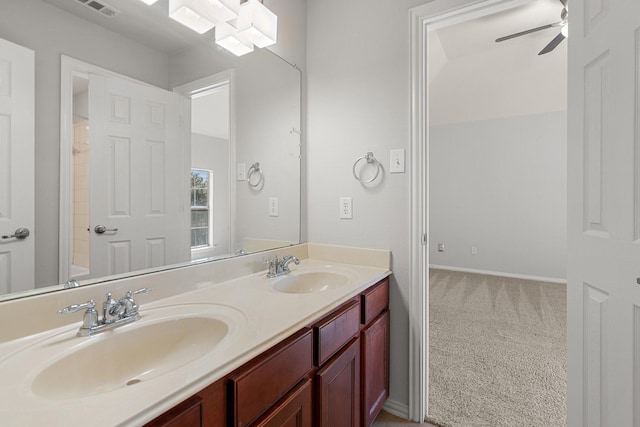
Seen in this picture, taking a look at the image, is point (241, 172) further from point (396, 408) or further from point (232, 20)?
point (396, 408)

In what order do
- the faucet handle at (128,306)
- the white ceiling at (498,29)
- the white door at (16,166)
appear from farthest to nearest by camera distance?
the white ceiling at (498,29) < the faucet handle at (128,306) < the white door at (16,166)

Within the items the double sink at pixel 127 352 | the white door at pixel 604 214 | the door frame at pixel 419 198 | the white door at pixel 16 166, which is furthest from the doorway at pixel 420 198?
the white door at pixel 16 166

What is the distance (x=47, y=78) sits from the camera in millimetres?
893

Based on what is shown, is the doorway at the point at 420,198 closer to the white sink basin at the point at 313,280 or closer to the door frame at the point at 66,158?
the white sink basin at the point at 313,280

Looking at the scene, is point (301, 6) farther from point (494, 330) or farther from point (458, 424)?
point (494, 330)

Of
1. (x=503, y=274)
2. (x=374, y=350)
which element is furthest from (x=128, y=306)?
(x=503, y=274)

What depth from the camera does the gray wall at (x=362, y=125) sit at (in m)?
1.61

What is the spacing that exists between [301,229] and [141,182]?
98cm

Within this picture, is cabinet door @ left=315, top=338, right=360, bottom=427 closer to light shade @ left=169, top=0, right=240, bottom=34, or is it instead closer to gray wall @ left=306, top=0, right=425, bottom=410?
gray wall @ left=306, top=0, right=425, bottom=410

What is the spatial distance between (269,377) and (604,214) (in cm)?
111

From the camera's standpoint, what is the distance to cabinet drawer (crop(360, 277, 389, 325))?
4.45 ft

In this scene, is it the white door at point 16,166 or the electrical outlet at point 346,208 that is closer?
the white door at point 16,166

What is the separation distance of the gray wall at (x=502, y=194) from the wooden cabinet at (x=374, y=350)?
3.82m

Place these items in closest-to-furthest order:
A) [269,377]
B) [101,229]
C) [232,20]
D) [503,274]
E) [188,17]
Result: [269,377] < [101,229] < [188,17] < [232,20] < [503,274]
